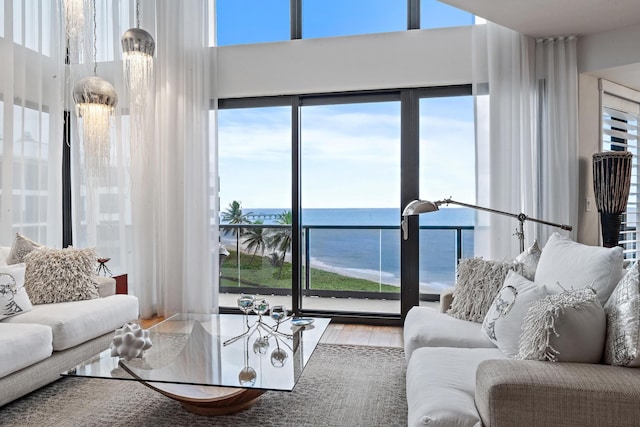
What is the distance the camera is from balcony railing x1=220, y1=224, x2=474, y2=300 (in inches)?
196

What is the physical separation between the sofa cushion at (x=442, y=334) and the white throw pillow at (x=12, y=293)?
2.49 m

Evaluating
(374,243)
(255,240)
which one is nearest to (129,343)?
(255,240)

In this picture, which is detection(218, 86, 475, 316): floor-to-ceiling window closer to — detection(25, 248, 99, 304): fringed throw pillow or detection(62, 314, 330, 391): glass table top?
detection(62, 314, 330, 391): glass table top

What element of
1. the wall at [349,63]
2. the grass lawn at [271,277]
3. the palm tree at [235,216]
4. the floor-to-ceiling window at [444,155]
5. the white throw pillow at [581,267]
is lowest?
the grass lawn at [271,277]

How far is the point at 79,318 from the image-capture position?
301 centimetres

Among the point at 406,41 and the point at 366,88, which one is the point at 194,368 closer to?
the point at 366,88

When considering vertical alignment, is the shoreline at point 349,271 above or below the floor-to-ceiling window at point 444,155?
below

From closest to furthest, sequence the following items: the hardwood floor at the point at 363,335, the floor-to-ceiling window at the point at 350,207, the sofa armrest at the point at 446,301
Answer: the sofa armrest at the point at 446,301, the hardwood floor at the point at 363,335, the floor-to-ceiling window at the point at 350,207

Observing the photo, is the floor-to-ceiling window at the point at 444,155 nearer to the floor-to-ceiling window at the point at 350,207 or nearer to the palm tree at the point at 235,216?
the floor-to-ceiling window at the point at 350,207

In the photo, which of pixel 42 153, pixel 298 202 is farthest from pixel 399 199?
pixel 42 153

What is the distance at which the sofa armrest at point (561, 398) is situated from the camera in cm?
144

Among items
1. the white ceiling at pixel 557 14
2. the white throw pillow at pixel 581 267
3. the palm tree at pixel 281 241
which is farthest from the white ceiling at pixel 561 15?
the palm tree at pixel 281 241

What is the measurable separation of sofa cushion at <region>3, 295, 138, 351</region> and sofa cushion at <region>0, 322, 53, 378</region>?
0.30 ft

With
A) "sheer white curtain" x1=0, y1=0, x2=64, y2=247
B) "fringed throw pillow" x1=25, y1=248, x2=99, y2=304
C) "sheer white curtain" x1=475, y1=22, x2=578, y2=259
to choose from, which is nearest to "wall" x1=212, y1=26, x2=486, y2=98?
"sheer white curtain" x1=475, y1=22, x2=578, y2=259
